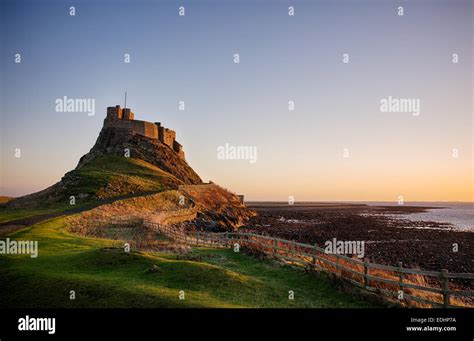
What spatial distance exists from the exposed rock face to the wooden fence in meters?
72.1

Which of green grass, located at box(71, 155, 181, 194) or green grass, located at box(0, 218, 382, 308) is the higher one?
green grass, located at box(71, 155, 181, 194)

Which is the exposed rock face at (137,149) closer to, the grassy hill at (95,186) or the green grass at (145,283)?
the grassy hill at (95,186)

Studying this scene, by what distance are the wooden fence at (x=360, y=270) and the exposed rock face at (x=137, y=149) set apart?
7207 centimetres

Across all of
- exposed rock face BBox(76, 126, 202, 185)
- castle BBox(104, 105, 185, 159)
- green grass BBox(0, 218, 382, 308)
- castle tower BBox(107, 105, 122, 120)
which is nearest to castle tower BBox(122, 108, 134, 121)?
castle BBox(104, 105, 185, 159)

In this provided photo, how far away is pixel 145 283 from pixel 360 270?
11576 millimetres

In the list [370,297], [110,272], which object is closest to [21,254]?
[110,272]

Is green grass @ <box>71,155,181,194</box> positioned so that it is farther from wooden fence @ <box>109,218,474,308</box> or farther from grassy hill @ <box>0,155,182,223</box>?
wooden fence @ <box>109,218,474,308</box>

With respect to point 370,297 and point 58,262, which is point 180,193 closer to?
point 58,262

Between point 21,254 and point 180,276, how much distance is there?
10.2 meters

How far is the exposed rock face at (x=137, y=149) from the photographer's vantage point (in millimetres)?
102812

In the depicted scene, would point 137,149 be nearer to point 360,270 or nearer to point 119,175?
point 119,175

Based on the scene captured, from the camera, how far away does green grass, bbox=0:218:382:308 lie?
1386 centimetres

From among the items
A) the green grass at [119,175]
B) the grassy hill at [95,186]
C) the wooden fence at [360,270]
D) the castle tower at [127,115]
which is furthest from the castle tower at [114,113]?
the wooden fence at [360,270]

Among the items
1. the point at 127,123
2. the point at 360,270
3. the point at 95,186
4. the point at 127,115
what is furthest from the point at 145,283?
the point at 127,115
